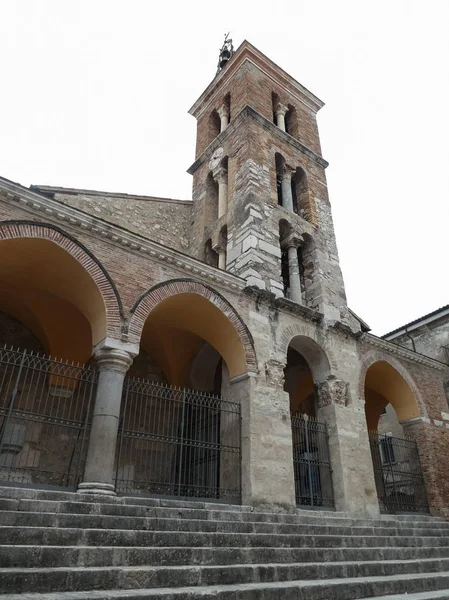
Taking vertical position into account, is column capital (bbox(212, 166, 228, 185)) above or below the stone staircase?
above

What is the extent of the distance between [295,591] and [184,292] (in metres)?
5.65

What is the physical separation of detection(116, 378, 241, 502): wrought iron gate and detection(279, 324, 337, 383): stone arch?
247 centimetres

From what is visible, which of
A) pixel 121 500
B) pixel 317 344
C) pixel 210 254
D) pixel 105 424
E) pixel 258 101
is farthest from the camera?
pixel 258 101

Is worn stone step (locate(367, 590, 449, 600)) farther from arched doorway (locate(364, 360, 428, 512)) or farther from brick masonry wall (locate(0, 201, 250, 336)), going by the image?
arched doorway (locate(364, 360, 428, 512))

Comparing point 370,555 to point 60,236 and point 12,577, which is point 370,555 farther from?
point 60,236

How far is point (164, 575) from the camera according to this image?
12.7 feet

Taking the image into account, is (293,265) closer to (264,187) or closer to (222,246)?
(222,246)

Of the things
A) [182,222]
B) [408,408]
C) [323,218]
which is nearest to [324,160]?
[323,218]

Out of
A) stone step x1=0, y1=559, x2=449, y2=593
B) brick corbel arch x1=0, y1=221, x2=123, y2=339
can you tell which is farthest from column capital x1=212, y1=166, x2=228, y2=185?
stone step x1=0, y1=559, x2=449, y2=593

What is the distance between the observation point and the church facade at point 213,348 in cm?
759

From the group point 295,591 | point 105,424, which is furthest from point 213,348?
point 295,591

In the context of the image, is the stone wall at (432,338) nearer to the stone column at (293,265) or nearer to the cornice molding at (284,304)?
the stone column at (293,265)

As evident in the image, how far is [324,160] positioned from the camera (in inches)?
594

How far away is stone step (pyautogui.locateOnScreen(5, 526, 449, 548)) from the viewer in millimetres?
4105
